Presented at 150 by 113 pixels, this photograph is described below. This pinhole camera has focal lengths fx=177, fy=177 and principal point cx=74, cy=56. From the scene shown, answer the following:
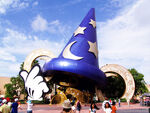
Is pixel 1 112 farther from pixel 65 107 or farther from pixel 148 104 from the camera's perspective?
pixel 148 104

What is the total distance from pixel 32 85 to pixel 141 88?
31.8 meters

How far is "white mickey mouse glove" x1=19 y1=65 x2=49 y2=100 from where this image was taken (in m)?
23.8

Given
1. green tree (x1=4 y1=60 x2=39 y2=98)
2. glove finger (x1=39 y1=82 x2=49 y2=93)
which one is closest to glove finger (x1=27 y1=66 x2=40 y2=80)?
glove finger (x1=39 y1=82 x2=49 y2=93)

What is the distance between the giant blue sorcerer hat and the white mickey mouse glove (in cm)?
132

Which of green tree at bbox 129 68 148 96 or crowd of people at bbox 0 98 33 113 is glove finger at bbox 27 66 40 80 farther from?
green tree at bbox 129 68 148 96

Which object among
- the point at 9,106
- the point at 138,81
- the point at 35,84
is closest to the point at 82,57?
A: the point at 35,84

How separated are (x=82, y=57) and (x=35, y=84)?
7643 mm

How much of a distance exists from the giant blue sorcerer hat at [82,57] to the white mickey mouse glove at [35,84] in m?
1.32

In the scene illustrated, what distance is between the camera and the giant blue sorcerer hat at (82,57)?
23.2 m

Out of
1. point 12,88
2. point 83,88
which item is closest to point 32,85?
point 83,88

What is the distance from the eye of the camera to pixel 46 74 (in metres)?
26.5

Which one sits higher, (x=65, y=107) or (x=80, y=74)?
(x=80, y=74)

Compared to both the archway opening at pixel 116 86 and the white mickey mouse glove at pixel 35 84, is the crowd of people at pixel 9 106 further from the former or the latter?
the archway opening at pixel 116 86

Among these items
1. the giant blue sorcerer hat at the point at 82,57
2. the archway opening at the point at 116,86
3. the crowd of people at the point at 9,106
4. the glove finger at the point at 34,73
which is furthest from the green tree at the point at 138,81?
the crowd of people at the point at 9,106
